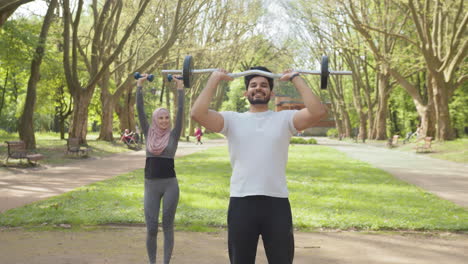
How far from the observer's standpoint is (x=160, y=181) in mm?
5195

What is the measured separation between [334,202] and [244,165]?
7300mm

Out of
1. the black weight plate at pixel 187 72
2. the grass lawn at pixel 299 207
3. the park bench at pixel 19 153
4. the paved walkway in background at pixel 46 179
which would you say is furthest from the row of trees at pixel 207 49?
the black weight plate at pixel 187 72

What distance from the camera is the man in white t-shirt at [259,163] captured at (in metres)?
3.30

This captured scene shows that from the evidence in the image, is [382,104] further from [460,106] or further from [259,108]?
[259,108]

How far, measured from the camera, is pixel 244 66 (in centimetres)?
5634

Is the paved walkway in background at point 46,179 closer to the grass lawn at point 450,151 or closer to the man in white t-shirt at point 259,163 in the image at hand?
the man in white t-shirt at point 259,163

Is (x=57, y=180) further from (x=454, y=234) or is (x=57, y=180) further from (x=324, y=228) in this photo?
(x=454, y=234)

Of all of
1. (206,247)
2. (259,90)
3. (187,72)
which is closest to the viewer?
(259,90)

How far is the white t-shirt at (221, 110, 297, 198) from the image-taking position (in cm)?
332

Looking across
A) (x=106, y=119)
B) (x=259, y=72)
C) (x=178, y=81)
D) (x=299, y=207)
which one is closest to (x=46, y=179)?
(x=299, y=207)

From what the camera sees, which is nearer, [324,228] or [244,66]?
[324,228]

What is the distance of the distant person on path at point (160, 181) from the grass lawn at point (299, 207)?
243cm

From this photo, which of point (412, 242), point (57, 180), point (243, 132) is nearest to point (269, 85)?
point (243, 132)

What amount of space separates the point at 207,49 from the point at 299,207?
74.0ft
